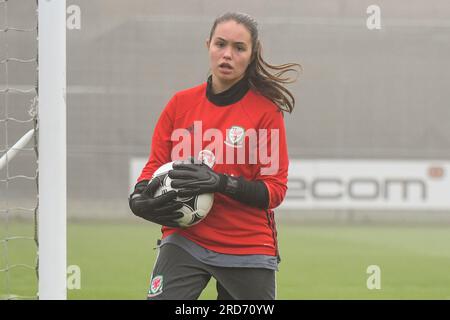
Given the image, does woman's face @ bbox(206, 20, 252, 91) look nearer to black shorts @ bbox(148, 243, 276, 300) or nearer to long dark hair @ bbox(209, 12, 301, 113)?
long dark hair @ bbox(209, 12, 301, 113)

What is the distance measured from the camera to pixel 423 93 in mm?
9031

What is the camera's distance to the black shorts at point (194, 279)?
2275 mm

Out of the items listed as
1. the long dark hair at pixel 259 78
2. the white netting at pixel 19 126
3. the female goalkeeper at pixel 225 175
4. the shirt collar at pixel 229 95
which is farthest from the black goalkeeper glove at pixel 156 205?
the white netting at pixel 19 126

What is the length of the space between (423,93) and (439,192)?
1.33m

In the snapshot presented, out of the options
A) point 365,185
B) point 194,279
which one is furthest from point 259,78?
point 365,185

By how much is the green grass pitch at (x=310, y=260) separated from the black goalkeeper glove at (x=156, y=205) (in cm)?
203

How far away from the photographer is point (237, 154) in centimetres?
235

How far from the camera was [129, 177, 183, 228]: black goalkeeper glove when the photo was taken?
226cm

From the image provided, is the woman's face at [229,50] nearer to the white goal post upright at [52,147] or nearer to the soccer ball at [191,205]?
the soccer ball at [191,205]

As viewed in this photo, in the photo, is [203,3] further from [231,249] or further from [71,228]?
[231,249]

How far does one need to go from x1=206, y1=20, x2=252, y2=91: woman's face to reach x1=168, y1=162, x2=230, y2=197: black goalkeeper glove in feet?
0.83

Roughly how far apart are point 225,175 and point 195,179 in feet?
0.25

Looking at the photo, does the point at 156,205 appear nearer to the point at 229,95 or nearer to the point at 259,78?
the point at 229,95

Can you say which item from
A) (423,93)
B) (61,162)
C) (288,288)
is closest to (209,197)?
(61,162)
